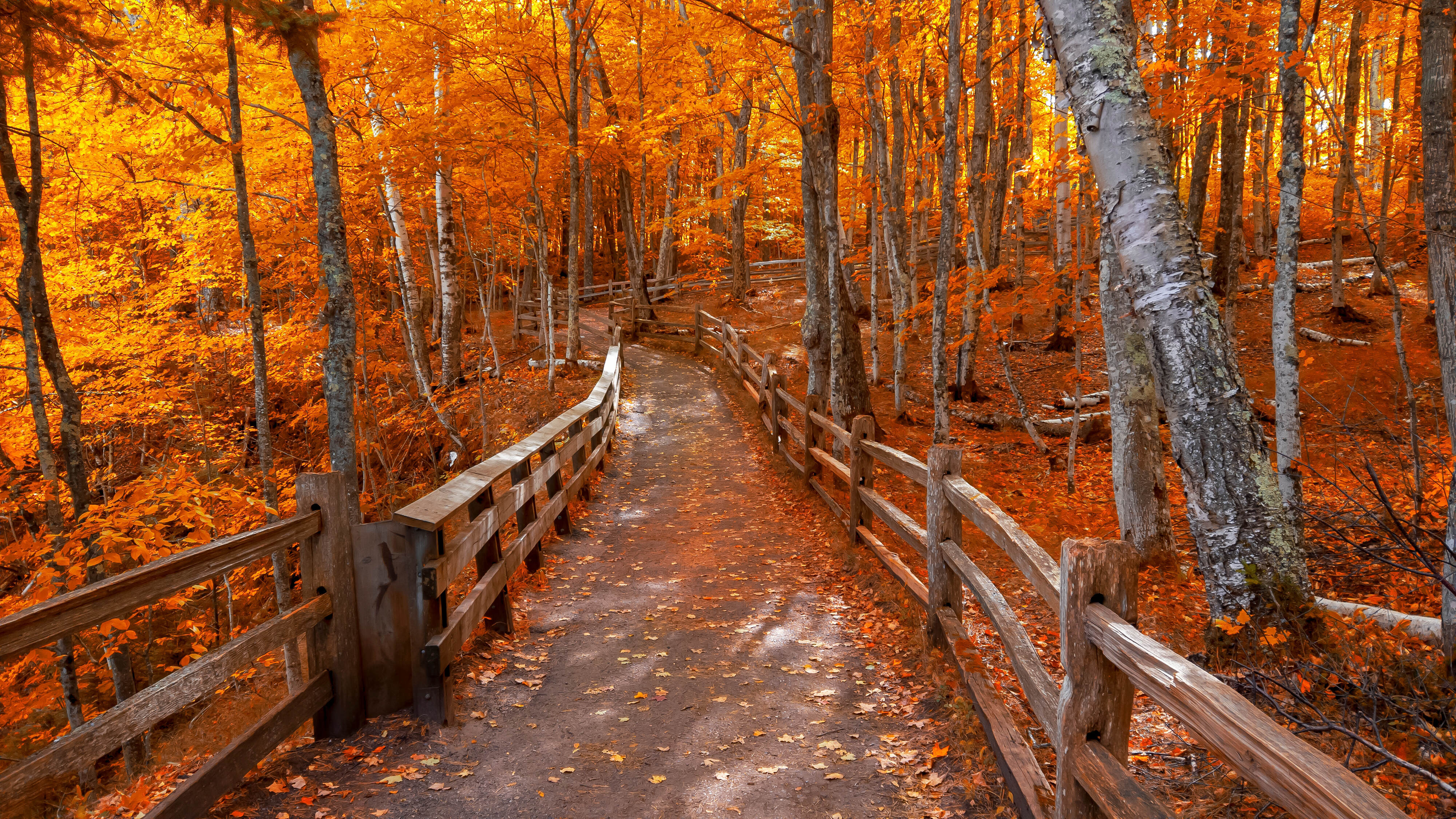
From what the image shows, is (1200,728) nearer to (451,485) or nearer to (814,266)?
(451,485)

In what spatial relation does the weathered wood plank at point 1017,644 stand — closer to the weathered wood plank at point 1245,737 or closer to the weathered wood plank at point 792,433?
the weathered wood plank at point 1245,737

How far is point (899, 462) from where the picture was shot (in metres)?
5.39

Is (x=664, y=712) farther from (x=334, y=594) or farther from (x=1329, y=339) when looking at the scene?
(x=1329, y=339)

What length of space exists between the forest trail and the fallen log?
44.5 ft

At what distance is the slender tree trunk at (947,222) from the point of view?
917cm

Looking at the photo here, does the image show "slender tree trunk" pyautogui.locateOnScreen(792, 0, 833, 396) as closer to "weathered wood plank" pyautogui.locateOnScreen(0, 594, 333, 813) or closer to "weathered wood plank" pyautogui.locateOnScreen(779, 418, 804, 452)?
"weathered wood plank" pyautogui.locateOnScreen(779, 418, 804, 452)

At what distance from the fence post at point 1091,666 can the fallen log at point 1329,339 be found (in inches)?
658

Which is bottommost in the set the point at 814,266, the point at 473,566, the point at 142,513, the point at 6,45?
the point at 473,566

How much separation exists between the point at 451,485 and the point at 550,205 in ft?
75.0

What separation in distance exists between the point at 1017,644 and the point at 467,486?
3144 millimetres

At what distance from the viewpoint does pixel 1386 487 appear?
28.9 ft

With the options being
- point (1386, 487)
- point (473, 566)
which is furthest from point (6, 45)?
point (1386, 487)

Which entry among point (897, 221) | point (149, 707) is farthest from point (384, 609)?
point (897, 221)

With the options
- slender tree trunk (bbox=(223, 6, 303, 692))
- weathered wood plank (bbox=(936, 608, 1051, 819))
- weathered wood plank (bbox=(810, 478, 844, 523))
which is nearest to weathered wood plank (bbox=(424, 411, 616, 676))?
weathered wood plank (bbox=(936, 608, 1051, 819))
